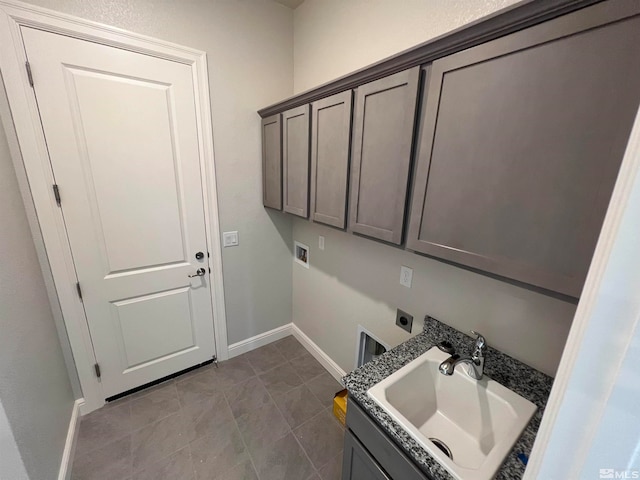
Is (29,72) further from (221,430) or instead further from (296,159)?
(221,430)

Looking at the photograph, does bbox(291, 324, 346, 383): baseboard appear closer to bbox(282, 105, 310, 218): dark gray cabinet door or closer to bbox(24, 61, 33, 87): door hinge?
bbox(282, 105, 310, 218): dark gray cabinet door

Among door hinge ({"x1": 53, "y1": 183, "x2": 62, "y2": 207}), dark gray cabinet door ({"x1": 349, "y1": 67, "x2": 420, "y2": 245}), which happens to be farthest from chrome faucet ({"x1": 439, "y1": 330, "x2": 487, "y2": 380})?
door hinge ({"x1": 53, "y1": 183, "x2": 62, "y2": 207})

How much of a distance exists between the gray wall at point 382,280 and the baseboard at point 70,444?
1628 millimetres

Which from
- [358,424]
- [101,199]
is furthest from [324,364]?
[101,199]

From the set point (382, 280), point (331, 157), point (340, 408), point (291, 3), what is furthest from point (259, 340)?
point (291, 3)

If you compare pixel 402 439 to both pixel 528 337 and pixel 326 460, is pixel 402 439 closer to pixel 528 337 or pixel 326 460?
pixel 528 337

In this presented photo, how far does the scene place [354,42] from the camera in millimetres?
1501

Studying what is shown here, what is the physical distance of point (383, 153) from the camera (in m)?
1.05

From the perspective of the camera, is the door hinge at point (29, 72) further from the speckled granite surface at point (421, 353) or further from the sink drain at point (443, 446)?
the sink drain at point (443, 446)

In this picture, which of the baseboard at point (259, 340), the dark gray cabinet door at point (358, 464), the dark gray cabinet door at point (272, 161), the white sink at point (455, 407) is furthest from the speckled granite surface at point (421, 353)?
the baseboard at point (259, 340)

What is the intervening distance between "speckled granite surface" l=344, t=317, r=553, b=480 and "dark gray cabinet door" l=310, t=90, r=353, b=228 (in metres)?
0.68

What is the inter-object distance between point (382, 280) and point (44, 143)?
2.01 meters

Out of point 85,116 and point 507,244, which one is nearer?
point 507,244

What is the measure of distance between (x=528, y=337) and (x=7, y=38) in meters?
2.66
